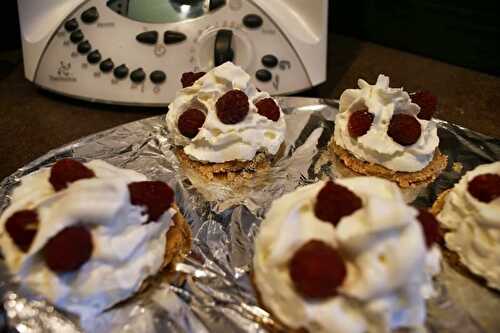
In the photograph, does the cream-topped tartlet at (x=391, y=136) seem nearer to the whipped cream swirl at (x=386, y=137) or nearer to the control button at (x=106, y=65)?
the whipped cream swirl at (x=386, y=137)

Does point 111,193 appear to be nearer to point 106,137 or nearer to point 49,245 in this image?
point 49,245

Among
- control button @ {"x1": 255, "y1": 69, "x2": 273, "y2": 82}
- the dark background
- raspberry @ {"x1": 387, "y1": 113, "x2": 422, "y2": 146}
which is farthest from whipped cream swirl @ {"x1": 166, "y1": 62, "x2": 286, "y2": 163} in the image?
the dark background

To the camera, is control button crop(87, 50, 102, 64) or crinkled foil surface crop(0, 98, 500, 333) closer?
crinkled foil surface crop(0, 98, 500, 333)

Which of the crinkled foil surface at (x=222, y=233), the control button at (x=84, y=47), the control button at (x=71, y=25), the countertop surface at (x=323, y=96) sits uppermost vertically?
the control button at (x=71, y=25)

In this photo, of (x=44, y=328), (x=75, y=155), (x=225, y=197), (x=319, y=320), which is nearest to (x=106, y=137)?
(x=75, y=155)

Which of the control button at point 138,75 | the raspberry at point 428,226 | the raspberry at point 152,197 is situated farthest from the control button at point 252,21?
the raspberry at point 428,226

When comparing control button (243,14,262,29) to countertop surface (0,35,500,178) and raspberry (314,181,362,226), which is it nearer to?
countertop surface (0,35,500,178)

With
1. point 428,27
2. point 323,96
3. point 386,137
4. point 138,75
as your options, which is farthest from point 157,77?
point 428,27
